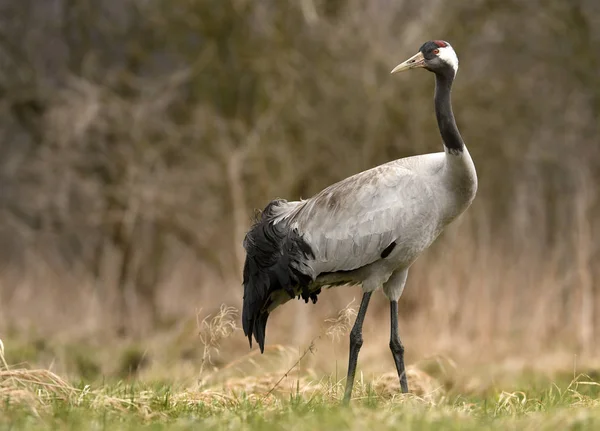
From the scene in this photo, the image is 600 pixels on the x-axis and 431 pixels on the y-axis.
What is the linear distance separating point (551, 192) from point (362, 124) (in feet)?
11.1

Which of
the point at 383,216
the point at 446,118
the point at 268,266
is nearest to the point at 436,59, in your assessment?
the point at 446,118

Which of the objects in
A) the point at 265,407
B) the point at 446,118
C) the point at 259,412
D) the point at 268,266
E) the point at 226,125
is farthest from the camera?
the point at 226,125

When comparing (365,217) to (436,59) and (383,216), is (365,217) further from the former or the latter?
(436,59)

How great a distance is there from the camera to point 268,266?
5.43m

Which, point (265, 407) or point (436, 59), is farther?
point (436, 59)

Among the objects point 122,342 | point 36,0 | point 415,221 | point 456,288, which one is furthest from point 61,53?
point 415,221

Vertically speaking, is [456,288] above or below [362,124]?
below

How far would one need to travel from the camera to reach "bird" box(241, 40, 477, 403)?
5.16 m

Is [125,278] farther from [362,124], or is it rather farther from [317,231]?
[317,231]

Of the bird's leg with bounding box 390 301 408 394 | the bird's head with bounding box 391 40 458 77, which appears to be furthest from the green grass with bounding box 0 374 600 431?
the bird's head with bounding box 391 40 458 77

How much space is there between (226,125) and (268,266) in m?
6.41

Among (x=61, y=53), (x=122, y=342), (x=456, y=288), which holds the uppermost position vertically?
(x=61, y=53)

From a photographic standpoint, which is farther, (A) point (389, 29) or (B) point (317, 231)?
(A) point (389, 29)

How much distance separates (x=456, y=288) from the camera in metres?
10.1
